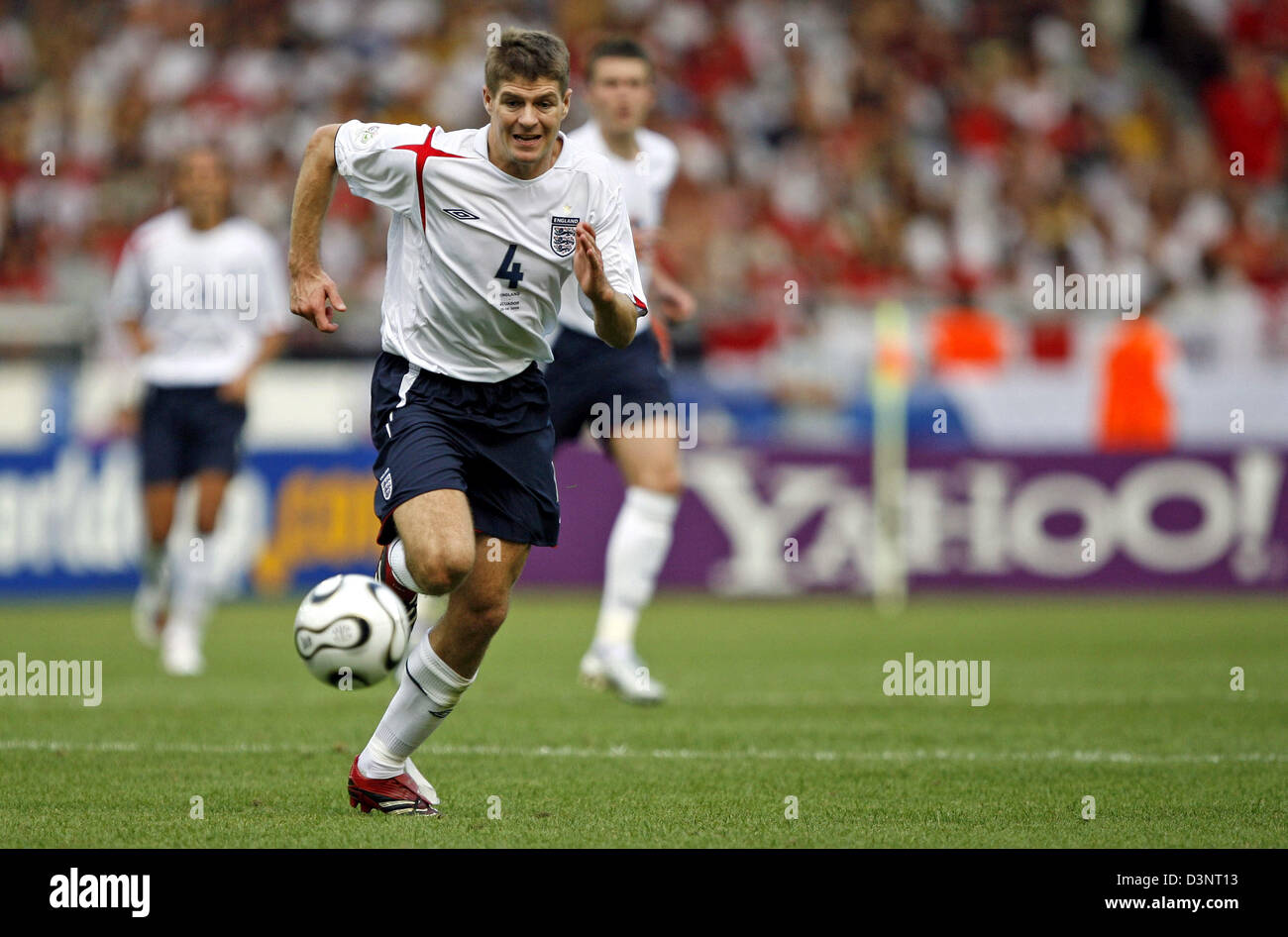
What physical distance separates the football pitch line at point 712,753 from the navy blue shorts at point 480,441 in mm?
1403

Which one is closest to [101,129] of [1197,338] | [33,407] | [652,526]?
[33,407]

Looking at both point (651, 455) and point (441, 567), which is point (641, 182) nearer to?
point (651, 455)

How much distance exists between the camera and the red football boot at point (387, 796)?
5.61 meters

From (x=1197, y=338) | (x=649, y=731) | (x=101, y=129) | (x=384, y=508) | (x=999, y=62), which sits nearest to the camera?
(x=384, y=508)

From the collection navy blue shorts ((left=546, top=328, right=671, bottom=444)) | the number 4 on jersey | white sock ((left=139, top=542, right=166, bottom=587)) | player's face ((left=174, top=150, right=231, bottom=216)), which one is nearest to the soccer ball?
the number 4 on jersey

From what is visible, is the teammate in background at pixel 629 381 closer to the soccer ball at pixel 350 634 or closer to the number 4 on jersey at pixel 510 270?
the number 4 on jersey at pixel 510 270

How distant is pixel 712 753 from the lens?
276 inches

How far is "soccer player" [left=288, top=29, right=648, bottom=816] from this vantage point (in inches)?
217

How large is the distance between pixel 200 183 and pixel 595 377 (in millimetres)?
3279

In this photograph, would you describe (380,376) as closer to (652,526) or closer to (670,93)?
(652,526)

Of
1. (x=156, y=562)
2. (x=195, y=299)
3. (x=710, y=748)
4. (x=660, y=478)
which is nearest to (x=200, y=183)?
(x=195, y=299)

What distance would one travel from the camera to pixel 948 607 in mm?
14258

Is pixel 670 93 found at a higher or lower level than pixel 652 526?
higher
